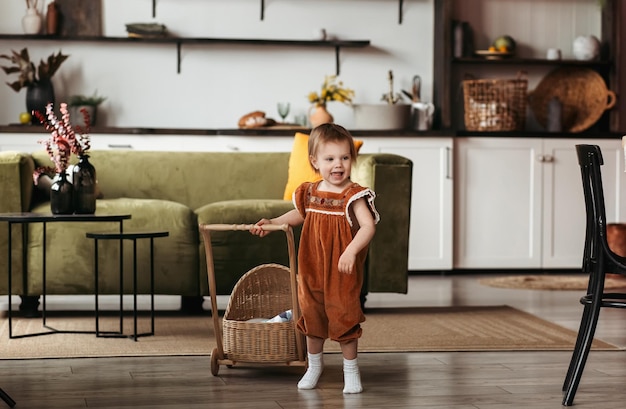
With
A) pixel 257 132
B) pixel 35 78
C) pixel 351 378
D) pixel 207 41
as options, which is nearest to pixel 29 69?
pixel 35 78

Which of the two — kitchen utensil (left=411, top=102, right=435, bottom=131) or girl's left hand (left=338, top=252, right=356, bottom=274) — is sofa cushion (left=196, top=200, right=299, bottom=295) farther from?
kitchen utensil (left=411, top=102, right=435, bottom=131)

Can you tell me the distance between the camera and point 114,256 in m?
4.22

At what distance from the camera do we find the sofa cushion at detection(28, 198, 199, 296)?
421 cm

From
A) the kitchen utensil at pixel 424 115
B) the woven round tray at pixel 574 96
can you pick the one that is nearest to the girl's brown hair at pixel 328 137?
the kitchen utensil at pixel 424 115

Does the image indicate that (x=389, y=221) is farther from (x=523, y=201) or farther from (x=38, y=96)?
(x=38, y=96)

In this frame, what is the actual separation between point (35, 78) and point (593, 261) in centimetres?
435

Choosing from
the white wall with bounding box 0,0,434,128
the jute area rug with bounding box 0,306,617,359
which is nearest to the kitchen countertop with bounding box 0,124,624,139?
the white wall with bounding box 0,0,434,128

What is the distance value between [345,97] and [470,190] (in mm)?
979

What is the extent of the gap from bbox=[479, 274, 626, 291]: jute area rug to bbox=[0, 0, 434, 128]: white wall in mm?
1444

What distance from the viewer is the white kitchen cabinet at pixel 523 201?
6242 millimetres

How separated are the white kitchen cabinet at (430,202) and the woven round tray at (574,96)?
0.92 m

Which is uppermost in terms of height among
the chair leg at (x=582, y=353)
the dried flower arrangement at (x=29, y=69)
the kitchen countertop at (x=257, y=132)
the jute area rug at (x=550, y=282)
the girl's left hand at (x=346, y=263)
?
the dried flower arrangement at (x=29, y=69)

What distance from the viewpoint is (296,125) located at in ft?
20.2

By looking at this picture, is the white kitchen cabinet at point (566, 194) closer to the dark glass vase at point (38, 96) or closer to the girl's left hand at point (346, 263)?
the dark glass vase at point (38, 96)
